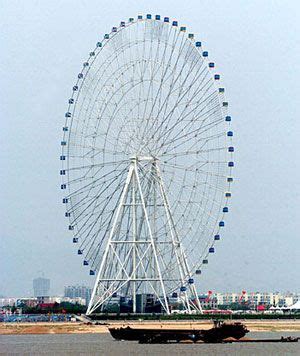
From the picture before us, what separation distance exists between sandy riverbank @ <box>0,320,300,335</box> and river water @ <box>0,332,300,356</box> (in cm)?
751

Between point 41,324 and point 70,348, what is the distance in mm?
40279

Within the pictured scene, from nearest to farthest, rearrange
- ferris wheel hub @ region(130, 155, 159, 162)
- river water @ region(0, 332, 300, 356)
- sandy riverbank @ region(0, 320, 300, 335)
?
1. river water @ region(0, 332, 300, 356)
2. ferris wheel hub @ region(130, 155, 159, 162)
3. sandy riverbank @ region(0, 320, 300, 335)

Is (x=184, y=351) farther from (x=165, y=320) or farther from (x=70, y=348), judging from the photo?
(x=165, y=320)

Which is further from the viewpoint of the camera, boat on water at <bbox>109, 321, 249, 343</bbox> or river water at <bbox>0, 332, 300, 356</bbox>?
boat on water at <bbox>109, 321, 249, 343</bbox>

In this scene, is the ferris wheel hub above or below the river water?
above

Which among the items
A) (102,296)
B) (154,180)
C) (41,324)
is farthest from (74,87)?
(41,324)

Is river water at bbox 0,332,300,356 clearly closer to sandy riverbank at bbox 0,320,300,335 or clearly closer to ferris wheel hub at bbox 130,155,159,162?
sandy riverbank at bbox 0,320,300,335

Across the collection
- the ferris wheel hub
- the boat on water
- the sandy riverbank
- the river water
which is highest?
the ferris wheel hub

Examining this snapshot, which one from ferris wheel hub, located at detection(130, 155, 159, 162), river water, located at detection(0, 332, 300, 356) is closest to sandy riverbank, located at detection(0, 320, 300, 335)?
river water, located at detection(0, 332, 300, 356)

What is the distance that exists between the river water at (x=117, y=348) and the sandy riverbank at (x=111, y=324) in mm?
7509

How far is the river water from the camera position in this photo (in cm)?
8338

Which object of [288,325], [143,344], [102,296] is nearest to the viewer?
[143,344]

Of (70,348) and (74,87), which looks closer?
(70,348)

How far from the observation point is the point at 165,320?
120 m
